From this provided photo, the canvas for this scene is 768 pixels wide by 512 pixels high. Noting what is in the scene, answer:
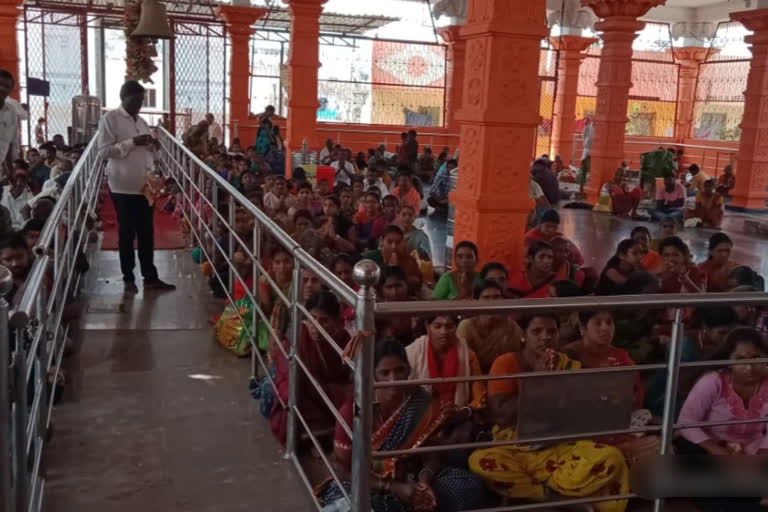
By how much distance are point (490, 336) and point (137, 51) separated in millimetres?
4030

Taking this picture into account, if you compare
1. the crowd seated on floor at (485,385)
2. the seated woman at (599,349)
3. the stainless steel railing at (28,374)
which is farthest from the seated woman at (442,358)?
the stainless steel railing at (28,374)

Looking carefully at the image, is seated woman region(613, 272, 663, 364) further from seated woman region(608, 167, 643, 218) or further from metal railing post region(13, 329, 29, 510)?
seated woman region(608, 167, 643, 218)

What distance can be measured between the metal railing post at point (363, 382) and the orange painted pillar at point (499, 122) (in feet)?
12.1

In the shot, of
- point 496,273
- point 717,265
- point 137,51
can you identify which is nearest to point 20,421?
point 496,273

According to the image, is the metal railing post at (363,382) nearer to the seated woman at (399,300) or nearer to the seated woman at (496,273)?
the seated woman at (399,300)

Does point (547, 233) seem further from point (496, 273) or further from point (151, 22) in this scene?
point (151, 22)

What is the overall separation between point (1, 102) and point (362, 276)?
13.1 feet

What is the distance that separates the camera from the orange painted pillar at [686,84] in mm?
20375

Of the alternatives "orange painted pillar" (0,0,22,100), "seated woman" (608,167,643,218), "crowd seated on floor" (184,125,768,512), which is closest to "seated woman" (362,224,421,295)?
"crowd seated on floor" (184,125,768,512)

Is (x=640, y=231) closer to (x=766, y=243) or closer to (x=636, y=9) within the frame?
(x=766, y=243)

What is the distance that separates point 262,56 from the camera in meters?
20.0

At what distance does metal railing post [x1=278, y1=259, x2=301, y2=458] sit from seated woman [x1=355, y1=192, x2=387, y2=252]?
11.5ft

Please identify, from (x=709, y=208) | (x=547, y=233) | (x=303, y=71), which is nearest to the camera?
(x=547, y=233)

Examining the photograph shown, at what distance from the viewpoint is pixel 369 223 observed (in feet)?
22.5
